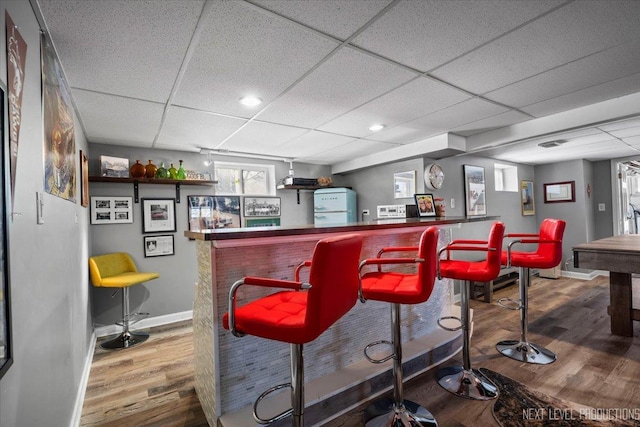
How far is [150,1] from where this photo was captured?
135 cm

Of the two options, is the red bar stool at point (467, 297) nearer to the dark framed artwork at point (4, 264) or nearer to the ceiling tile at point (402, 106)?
the ceiling tile at point (402, 106)

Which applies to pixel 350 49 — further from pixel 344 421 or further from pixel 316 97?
pixel 344 421

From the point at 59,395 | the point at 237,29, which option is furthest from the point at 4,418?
the point at 237,29

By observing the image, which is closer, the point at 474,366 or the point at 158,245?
the point at 474,366

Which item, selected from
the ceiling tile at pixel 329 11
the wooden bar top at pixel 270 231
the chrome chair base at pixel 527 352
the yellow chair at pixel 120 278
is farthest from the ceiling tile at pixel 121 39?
the chrome chair base at pixel 527 352

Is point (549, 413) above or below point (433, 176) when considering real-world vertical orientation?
below

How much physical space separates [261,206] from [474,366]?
3536 millimetres

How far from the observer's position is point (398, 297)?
5.26ft

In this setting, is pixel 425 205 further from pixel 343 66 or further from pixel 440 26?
pixel 440 26

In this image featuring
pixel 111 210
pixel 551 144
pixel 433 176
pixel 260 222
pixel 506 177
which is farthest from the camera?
pixel 506 177

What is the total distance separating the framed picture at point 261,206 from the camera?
4.73 m

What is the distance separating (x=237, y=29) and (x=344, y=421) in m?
2.37

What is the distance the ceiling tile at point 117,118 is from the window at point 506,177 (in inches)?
227

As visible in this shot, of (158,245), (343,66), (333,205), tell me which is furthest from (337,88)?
(158,245)
